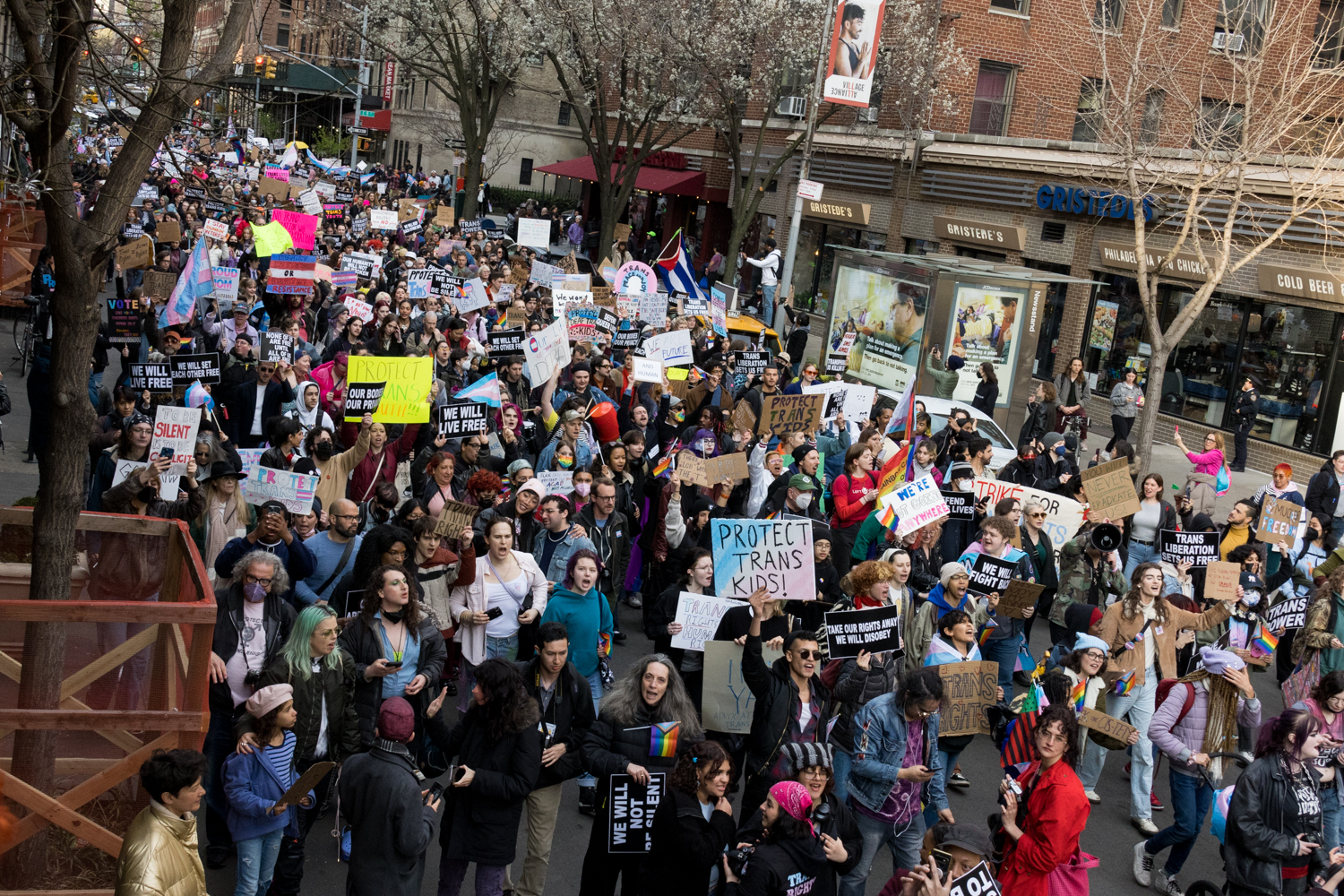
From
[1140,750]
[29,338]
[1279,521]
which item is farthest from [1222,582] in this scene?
[29,338]

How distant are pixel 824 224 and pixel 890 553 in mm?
29598

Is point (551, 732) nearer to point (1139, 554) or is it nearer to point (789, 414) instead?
point (789, 414)

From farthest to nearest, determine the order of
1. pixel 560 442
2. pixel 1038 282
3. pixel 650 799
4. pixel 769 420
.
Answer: pixel 1038 282 < pixel 769 420 < pixel 560 442 < pixel 650 799

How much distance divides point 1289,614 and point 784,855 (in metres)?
5.96

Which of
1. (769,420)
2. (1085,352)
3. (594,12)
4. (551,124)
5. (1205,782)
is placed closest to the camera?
(1205,782)

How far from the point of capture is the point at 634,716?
642cm

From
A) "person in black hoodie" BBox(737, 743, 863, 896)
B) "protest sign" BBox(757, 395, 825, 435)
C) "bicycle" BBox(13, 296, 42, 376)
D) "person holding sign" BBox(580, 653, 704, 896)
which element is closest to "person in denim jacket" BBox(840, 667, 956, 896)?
"person in black hoodie" BBox(737, 743, 863, 896)

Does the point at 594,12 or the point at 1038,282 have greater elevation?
the point at 594,12

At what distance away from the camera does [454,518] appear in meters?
8.19

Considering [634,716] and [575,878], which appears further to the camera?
[575,878]

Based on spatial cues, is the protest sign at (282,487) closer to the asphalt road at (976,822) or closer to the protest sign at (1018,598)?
the asphalt road at (976,822)

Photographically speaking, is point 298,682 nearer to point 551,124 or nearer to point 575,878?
point 575,878

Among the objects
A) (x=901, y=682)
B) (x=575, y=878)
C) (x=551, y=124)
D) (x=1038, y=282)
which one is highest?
(x=551, y=124)

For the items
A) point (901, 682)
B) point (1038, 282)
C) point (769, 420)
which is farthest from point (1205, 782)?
point (1038, 282)
